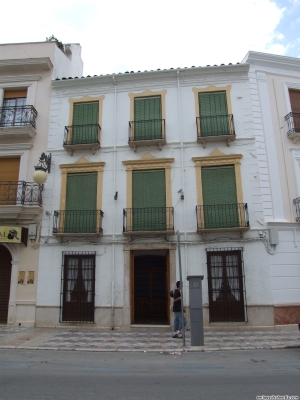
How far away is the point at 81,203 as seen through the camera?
42.0 feet

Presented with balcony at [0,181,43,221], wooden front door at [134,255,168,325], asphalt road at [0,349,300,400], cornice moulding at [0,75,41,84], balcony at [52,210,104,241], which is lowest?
asphalt road at [0,349,300,400]

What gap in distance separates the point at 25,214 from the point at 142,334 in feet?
21.1

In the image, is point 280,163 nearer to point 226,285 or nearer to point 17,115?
point 226,285

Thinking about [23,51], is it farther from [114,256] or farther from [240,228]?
[240,228]

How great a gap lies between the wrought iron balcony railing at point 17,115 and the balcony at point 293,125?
10573 millimetres

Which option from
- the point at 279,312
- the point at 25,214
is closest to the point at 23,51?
the point at 25,214

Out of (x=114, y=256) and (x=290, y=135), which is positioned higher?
(x=290, y=135)

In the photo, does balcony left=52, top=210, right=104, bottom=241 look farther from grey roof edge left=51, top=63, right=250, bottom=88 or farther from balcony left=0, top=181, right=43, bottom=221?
grey roof edge left=51, top=63, right=250, bottom=88

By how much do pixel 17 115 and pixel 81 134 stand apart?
3027 millimetres

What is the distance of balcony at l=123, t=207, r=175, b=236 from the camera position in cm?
1198

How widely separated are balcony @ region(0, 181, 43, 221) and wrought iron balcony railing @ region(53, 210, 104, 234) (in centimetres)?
92

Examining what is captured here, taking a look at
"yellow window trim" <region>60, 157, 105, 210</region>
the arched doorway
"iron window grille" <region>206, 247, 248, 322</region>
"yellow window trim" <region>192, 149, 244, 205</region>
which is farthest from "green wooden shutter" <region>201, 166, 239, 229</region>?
the arched doorway

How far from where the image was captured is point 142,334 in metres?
10.6

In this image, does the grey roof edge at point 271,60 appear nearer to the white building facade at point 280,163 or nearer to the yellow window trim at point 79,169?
the white building facade at point 280,163
